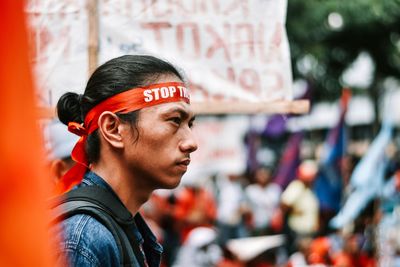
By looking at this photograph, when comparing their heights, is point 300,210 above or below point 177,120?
below

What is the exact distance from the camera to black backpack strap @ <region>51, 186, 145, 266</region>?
2.16m

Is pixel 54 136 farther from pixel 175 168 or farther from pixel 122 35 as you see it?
pixel 175 168

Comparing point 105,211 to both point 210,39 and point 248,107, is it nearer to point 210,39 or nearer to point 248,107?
point 248,107

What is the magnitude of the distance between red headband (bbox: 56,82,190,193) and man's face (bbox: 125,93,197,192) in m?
0.02

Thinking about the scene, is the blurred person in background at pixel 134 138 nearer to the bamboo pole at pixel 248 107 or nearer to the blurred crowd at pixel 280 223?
the bamboo pole at pixel 248 107

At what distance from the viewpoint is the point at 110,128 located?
2418 mm

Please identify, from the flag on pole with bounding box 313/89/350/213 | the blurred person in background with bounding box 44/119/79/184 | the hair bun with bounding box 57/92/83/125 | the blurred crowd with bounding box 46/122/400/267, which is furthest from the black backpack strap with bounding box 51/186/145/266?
the flag on pole with bounding box 313/89/350/213

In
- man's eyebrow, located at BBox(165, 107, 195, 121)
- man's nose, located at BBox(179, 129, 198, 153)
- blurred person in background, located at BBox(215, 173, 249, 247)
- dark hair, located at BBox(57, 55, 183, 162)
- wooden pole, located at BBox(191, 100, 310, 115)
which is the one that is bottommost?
blurred person in background, located at BBox(215, 173, 249, 247)

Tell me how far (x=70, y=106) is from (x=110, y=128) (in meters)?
0.27

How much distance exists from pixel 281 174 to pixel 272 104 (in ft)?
32.6

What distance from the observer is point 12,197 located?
91 centimetres

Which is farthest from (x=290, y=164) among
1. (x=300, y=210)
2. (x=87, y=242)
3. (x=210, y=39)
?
(x=87, y=242)

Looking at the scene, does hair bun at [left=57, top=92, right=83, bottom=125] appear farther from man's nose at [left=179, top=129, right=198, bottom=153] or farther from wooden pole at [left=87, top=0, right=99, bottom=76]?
wooden pole at [left=87, top=0, right=99, bottom=76]

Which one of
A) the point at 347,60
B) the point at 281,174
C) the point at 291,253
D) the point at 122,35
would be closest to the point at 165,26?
the point at 122,35
